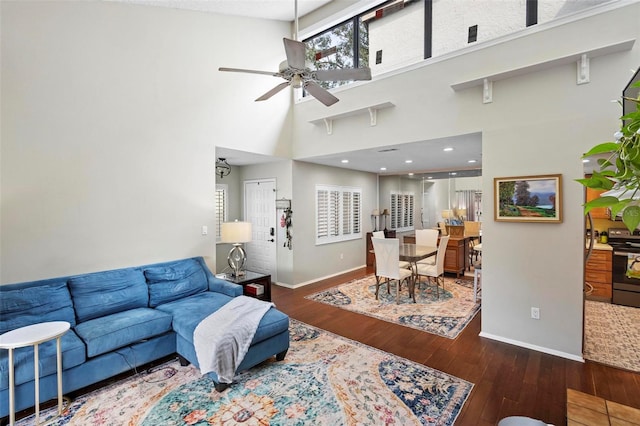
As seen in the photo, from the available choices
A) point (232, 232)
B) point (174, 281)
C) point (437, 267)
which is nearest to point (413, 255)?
point (437, 267)

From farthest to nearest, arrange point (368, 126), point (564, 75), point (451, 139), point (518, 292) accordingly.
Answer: point (368, 126) → point (451, 139) → point (518, 292) → point (564, 75)

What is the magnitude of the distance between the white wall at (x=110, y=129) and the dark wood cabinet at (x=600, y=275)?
5.90 meters

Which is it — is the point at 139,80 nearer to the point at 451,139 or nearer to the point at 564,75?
the point at 451,139

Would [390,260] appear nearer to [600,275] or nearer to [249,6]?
[600,275]

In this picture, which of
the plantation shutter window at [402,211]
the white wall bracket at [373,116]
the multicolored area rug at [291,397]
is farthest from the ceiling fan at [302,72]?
the plantation shutter window at [402,211]

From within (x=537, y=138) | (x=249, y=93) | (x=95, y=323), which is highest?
(x=249, y=93)

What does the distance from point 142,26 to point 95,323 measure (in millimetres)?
3441

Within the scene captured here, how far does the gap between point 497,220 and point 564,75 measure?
1.64m

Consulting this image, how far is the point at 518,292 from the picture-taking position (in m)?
3.40

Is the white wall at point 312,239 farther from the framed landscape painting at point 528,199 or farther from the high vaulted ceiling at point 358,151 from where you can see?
the framed landscape painting at point 528,199

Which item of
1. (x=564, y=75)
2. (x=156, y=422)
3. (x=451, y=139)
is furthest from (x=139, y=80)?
(x=564, y=75)

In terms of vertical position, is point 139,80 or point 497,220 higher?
point 139,80

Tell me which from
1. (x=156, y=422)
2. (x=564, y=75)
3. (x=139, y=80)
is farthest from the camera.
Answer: (x=139, y=80)

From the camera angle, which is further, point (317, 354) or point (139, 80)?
point (139, 80)
